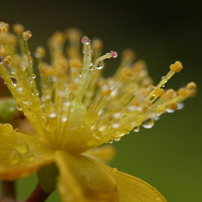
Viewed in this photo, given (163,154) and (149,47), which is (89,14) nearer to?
(149,47)

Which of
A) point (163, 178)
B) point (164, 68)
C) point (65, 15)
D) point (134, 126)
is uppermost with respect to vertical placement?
point (65, 15)

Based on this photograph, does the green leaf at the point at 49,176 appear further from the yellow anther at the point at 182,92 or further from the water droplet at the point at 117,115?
the yellow anther at the point at 182,92

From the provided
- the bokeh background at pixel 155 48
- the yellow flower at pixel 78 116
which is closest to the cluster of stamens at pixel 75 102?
the yellow flower at pixel 78 116

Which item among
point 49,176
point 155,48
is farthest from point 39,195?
point 155,48

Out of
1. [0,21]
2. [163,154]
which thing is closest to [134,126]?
[0,21]

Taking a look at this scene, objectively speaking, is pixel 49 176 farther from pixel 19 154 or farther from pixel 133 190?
pixel 133 190

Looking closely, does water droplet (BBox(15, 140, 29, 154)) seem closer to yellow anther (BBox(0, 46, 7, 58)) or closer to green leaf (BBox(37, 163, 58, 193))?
green leaf (BBox(37, 163, 58, 193))

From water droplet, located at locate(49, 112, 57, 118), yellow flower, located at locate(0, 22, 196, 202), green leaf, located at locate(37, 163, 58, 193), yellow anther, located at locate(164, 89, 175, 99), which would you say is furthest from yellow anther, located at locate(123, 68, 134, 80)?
green leaf, located at locate(37, 163, 58, 193)

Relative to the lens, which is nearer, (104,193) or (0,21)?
(104,193)
